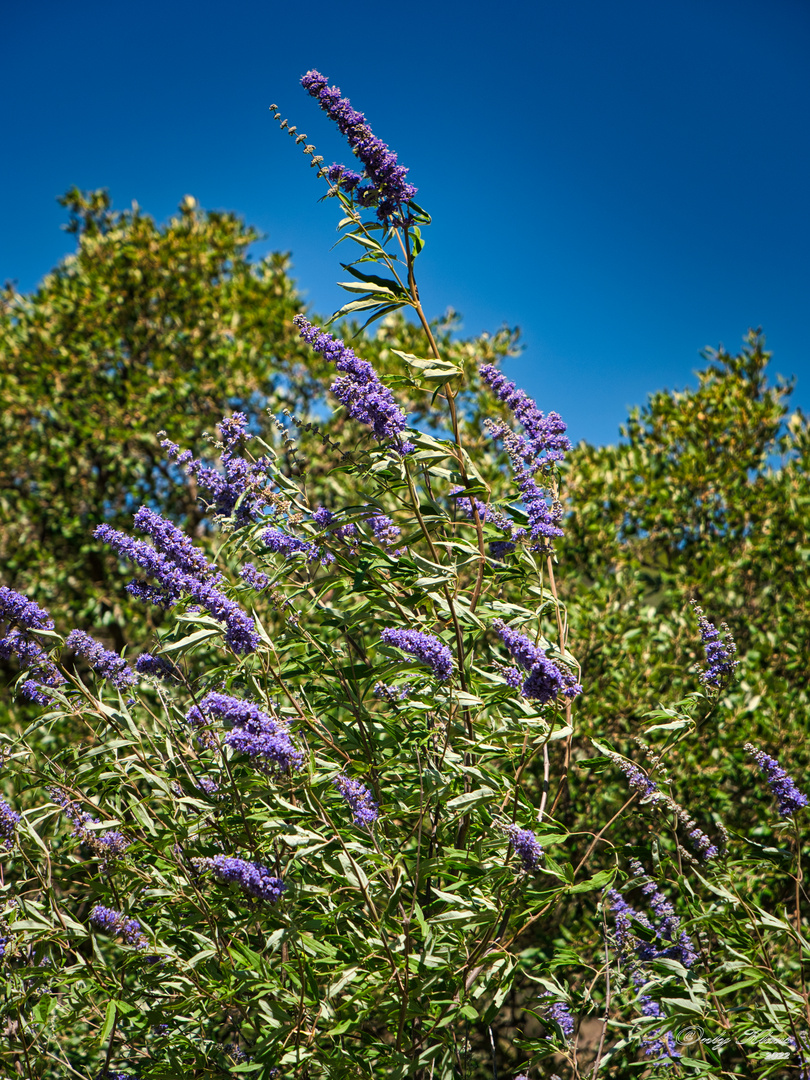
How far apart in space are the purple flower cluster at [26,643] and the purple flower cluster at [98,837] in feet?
1.70

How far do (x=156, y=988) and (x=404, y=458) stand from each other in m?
2.59

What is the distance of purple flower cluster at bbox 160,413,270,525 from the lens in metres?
3.25

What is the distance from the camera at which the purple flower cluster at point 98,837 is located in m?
3.09

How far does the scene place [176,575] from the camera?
9.74ft

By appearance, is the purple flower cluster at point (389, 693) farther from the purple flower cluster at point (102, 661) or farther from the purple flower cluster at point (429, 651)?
the purple flower cluster at point (102, 661)

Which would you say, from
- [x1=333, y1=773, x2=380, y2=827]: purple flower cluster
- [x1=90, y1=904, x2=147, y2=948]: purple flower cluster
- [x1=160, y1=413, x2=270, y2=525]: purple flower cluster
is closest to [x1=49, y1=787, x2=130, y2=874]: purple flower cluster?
[x1=90, y1=904, x2=147, y2=948]: purple flower cluster

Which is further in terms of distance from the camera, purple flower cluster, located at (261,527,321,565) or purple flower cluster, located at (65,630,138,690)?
purple flower cluster, located at (65,630,138,690)

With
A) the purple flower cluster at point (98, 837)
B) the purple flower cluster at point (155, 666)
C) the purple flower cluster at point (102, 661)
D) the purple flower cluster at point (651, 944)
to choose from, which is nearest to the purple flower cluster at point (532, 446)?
the purple flower cluster at point (651, 944)

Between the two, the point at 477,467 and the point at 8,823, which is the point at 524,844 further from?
the point at 477,467

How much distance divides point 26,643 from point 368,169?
2336 millimetres

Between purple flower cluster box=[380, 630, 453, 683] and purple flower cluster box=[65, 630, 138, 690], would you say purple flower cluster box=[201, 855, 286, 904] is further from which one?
purple flower cluster box=[65, 630, 138, 690]

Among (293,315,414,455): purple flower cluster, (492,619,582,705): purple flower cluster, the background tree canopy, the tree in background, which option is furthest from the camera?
the tree in background

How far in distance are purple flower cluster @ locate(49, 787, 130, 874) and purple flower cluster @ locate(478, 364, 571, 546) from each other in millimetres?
2236

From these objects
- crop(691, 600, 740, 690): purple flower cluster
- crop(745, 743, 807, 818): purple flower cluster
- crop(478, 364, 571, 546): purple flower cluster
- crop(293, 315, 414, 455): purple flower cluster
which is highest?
crop(478, 364, 571, 546): purple flower cluster
